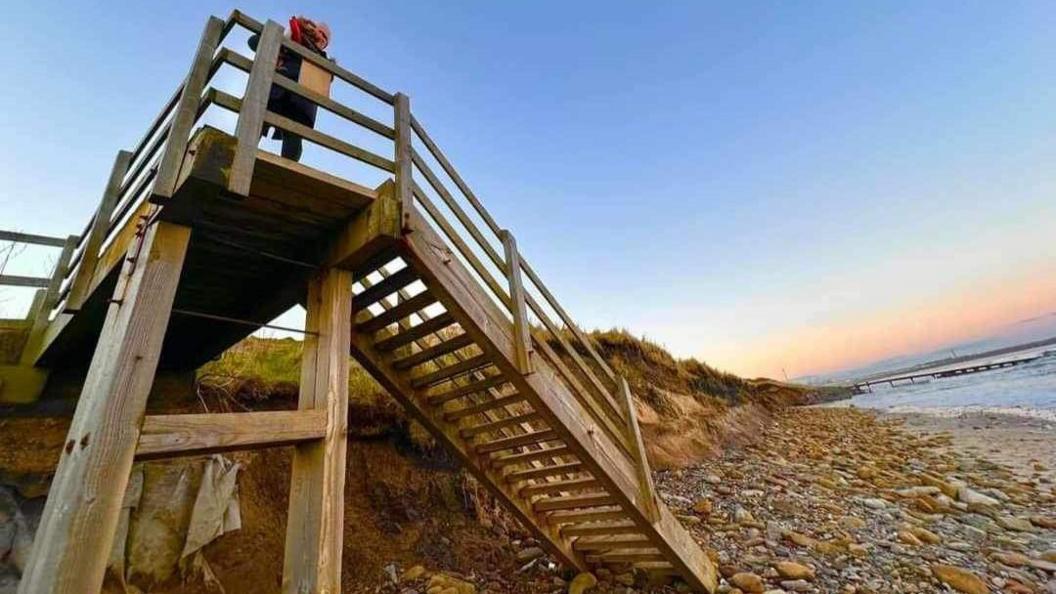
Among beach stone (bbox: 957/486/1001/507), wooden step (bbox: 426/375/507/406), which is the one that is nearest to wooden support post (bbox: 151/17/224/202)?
wooden step (bbox: 426/375/507/406)

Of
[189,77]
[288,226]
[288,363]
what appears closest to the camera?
[189,77]

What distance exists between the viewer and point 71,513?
6.59 ft

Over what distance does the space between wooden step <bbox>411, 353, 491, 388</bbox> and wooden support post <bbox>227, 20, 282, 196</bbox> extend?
6.98ft

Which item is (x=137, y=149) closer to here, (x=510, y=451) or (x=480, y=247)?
(x=480, y=247)

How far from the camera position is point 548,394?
151 inches

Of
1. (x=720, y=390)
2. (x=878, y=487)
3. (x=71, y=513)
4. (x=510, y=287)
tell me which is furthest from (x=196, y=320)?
(x=720, y=390)

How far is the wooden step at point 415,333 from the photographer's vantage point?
3854 millimetres

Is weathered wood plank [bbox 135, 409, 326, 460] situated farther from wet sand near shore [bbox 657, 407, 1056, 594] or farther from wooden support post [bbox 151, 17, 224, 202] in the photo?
wet sand near shore [bbox 657, 407, 1056, 594]

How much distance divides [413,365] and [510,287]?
1378 millimetres

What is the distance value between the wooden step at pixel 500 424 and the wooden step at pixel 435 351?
2.79 ft

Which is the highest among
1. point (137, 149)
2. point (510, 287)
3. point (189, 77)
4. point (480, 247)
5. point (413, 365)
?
point (137, 149)

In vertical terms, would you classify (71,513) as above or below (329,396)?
below

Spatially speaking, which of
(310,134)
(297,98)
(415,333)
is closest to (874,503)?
(415,333)

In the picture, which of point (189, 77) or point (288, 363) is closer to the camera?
point (189, 77)
